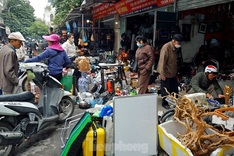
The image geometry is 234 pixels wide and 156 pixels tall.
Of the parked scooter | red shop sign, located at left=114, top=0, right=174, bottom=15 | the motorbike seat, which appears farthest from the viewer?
red shop sign, located at left=114, top=0, right=174, bottom=15

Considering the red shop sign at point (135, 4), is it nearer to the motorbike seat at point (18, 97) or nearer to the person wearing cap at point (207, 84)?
the person wearing cap at point (207, 84)

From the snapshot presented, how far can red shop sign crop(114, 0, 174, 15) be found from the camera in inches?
271

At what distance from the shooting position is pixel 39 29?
165ft

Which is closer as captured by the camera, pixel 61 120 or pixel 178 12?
pixel 61 120

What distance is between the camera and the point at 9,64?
4.03m

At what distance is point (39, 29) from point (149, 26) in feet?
152

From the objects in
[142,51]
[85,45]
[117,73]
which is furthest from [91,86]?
[85,45]

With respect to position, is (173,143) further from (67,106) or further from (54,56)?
(54,56)

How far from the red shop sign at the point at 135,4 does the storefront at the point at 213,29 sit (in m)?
0.80

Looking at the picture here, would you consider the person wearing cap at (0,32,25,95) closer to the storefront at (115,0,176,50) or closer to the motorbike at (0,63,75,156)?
the motorbike at (0,63,75,156)

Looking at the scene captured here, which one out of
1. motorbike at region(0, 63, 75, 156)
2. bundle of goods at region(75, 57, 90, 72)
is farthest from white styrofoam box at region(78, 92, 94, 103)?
motorbike at region(0, 63, 75, 156)

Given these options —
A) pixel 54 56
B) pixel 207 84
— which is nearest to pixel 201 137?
pixel 207 84

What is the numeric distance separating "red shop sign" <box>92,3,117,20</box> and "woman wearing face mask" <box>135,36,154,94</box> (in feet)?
18.8

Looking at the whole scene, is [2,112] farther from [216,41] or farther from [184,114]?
[216,41]
